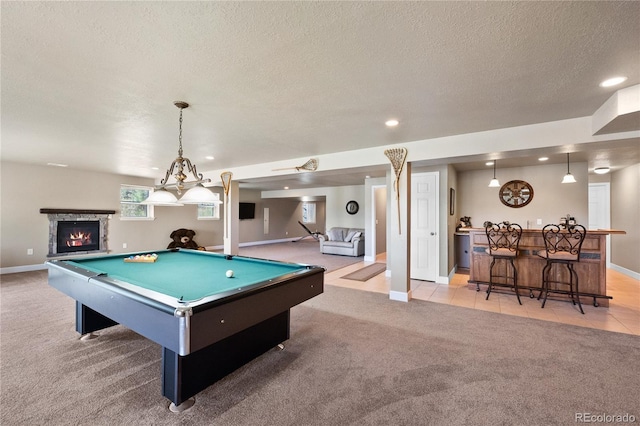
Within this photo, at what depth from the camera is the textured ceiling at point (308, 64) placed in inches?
59.2

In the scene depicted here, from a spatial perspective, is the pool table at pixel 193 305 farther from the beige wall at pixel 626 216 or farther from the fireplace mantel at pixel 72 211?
the beige wall at pixel 626 216

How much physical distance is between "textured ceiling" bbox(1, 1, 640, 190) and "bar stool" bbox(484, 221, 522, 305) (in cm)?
193

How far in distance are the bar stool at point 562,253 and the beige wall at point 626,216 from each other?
2.42 m

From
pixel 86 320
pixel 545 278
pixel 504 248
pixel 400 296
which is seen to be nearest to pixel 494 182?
pixel 504 248

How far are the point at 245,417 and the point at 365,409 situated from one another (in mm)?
751

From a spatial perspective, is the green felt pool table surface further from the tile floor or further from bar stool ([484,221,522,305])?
bar stool ([484,221,522,305])

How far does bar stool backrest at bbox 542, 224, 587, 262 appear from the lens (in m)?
3.79

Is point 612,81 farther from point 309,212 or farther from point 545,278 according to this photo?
point 309,212

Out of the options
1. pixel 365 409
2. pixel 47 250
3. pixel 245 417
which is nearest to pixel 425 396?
pixel 365 409

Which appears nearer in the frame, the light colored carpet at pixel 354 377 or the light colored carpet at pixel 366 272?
the light colored carpet at pixel 354 377

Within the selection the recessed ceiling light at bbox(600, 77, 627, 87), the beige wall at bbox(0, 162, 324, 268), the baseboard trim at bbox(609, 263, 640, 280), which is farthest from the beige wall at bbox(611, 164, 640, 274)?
the beige wall at bbox(0, 162, 324, 268)

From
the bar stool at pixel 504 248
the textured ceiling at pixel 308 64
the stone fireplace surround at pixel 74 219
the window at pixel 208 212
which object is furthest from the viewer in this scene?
the window at pixel 208 212

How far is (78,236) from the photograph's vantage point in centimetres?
662

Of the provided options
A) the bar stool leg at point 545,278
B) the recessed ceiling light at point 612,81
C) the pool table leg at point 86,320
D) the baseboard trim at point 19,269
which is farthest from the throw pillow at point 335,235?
the recessed ceiling light at point 612,81
